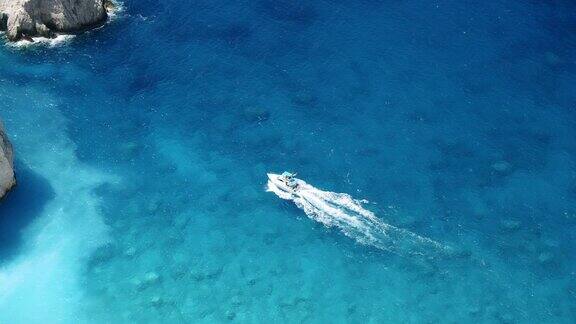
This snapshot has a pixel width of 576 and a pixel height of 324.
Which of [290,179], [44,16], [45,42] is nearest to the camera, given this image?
[290,179]

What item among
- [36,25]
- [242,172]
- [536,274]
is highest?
[36,25]

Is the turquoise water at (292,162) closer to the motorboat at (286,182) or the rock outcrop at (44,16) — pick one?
the motorboat at (286,182)

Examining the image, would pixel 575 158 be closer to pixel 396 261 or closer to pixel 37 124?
pixel 396 261

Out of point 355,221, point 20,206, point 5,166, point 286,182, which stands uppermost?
point 5,166

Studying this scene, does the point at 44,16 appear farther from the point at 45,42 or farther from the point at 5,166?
the point at 5,166

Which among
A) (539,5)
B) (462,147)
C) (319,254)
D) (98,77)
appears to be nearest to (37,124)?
(98,77)

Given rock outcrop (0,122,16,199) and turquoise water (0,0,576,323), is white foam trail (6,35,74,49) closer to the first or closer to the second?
turquoise water (0,0,576,323)

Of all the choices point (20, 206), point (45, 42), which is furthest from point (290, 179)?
point (45, 42)
